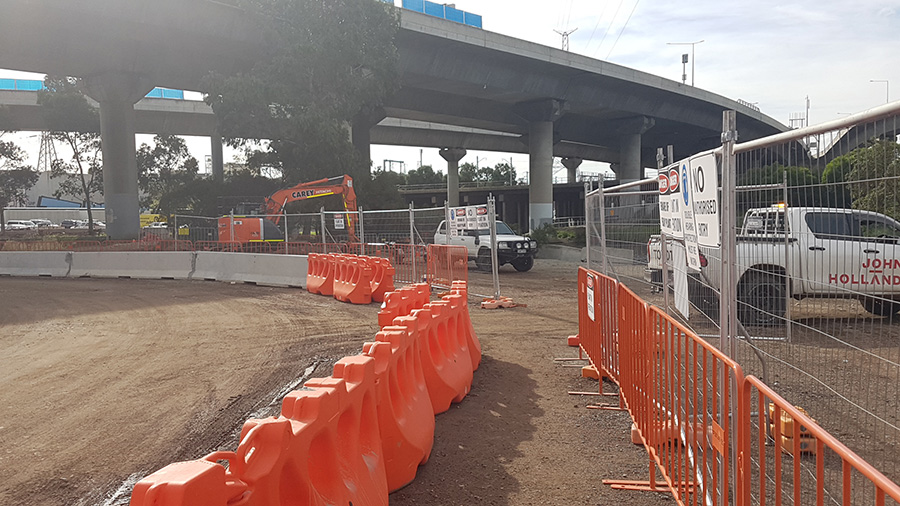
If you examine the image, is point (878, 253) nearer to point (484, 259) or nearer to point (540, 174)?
point (484, 259)

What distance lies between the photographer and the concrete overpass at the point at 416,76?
30.0 m

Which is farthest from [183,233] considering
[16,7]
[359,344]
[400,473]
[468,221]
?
[400,473]

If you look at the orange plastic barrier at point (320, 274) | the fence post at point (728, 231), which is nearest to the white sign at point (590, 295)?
the fence post at point (728, 231)

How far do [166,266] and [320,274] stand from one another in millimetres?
7626

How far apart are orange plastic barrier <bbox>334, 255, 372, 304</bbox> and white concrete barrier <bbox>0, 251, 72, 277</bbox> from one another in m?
13.2

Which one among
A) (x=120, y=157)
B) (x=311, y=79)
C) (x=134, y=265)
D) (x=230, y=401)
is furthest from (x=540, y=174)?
(x=230, y=401)

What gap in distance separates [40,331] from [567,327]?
31.6 feet

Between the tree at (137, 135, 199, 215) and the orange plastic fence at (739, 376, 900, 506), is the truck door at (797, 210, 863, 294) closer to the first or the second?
the orange plastic fence at (739, 376, 900, 506)

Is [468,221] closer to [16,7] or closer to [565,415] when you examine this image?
[565,415]

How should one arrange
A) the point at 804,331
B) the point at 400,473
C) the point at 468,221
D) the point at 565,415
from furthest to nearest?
the point at 468,221, the point at 565,415, the point at 400,473, the point at 804,331

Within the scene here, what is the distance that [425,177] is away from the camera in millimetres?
114625

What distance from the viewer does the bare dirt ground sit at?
5289 millimetres

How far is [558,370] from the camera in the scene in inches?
358

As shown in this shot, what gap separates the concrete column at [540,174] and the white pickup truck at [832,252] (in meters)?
42.5
